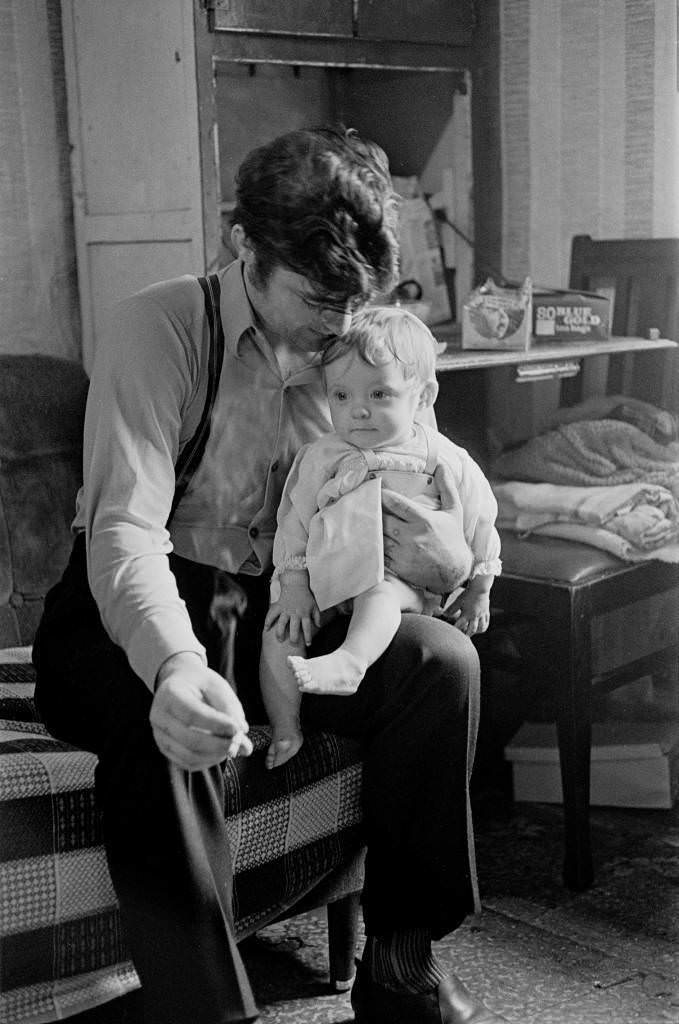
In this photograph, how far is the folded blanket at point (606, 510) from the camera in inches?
73.4

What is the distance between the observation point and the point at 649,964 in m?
1.55

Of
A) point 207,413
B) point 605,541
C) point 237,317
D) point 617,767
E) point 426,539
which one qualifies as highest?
point 237,317

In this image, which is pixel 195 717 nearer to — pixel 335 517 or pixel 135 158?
pixel 335 517

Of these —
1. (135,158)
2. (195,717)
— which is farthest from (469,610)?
(135,158)

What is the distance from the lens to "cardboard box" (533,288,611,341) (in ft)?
7.00

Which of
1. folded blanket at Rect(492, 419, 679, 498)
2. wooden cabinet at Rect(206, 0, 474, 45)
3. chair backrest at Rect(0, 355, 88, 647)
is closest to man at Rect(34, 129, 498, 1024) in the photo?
chair backrest at Rect(0, 355, 88, 647)

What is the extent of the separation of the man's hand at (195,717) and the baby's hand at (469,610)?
427 millimetres

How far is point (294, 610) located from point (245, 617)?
7cm

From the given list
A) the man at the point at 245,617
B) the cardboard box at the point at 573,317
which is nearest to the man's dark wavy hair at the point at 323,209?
the man at the point at 245,617

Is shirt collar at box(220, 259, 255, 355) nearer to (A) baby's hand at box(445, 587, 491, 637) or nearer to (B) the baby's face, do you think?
(B) the baby's face

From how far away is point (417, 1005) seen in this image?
135 centimetres

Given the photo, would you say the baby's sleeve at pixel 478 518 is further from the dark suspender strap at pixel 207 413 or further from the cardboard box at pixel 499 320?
the cardboard box at pixel 499 320

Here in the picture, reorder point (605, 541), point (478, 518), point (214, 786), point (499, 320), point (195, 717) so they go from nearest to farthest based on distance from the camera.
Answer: point (195, 717)
point (214, 786)
point (478, 518)
point (605, 541)
point (499, 320)

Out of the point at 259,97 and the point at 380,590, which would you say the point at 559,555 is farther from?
the point at 259,97
